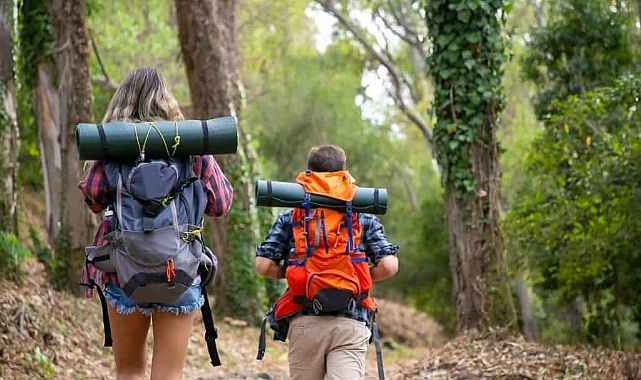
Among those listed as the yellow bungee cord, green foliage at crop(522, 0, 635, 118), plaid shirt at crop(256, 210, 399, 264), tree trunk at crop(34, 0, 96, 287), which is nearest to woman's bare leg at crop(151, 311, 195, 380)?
the yellow bungee cord

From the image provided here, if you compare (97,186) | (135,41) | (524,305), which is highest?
(135,41)

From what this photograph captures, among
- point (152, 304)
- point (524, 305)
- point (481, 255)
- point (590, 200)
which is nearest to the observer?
point (152, 304)

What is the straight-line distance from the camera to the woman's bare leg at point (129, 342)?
4598mm

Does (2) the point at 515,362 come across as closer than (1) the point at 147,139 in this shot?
No

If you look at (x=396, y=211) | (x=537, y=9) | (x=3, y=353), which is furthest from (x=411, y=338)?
(x=3, y=353)

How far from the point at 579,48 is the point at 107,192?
1384 centimetres

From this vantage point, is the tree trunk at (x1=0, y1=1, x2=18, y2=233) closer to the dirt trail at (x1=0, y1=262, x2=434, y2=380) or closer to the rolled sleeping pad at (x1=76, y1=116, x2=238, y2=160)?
the dirt trail at (x1=0, y1=262, x2=434, y2=380)

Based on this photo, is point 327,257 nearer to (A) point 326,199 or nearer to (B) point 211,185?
(A) point 326,199

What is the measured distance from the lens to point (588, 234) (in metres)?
12.1

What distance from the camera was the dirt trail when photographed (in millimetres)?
7648

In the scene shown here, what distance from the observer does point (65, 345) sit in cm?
920

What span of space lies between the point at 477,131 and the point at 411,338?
53.0 feet

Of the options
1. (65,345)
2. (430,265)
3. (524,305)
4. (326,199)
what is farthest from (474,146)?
(430,265)

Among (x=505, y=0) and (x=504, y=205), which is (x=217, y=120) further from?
(x=504, y=205)
